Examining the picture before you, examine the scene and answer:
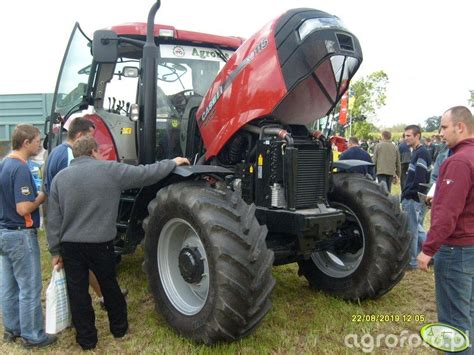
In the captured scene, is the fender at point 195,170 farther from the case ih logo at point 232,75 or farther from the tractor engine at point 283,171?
the case ih logo at point 232,75

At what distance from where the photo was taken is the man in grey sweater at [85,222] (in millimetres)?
3551

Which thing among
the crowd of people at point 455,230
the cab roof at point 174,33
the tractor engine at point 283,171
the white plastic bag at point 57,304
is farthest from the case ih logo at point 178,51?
the crowd of people at point 455,230

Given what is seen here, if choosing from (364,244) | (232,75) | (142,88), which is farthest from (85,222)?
(364,244)

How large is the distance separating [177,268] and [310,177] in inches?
56.2

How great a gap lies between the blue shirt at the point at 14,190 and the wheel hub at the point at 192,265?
129 cm

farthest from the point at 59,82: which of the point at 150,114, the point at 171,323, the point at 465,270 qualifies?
the point at 465,270

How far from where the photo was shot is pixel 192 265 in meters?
3.69

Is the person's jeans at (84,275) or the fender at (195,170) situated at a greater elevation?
the fender at (195,170)

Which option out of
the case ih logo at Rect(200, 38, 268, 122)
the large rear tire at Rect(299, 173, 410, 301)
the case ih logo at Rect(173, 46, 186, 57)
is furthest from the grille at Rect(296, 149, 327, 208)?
the case ih logo at Rect(173, 46, 186, 57)

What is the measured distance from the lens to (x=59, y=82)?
579 cm

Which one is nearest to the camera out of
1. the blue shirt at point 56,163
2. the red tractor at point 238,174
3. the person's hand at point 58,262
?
the red tractor at point 238,174

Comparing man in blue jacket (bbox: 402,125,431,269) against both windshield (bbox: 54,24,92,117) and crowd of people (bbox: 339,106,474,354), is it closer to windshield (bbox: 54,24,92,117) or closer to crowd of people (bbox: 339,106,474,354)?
crowd of people (bbox: 339,106,474,354)

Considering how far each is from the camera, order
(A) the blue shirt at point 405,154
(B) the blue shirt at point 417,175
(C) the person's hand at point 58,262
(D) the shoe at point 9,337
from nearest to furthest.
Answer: (C) the person's hand at point 58,262 → (D) the shoe at point 9,337 → (B) the blue shirt at point 417,175 → (A) the blue shirt at point 405,154

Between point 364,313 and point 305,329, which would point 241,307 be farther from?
point 364,313
